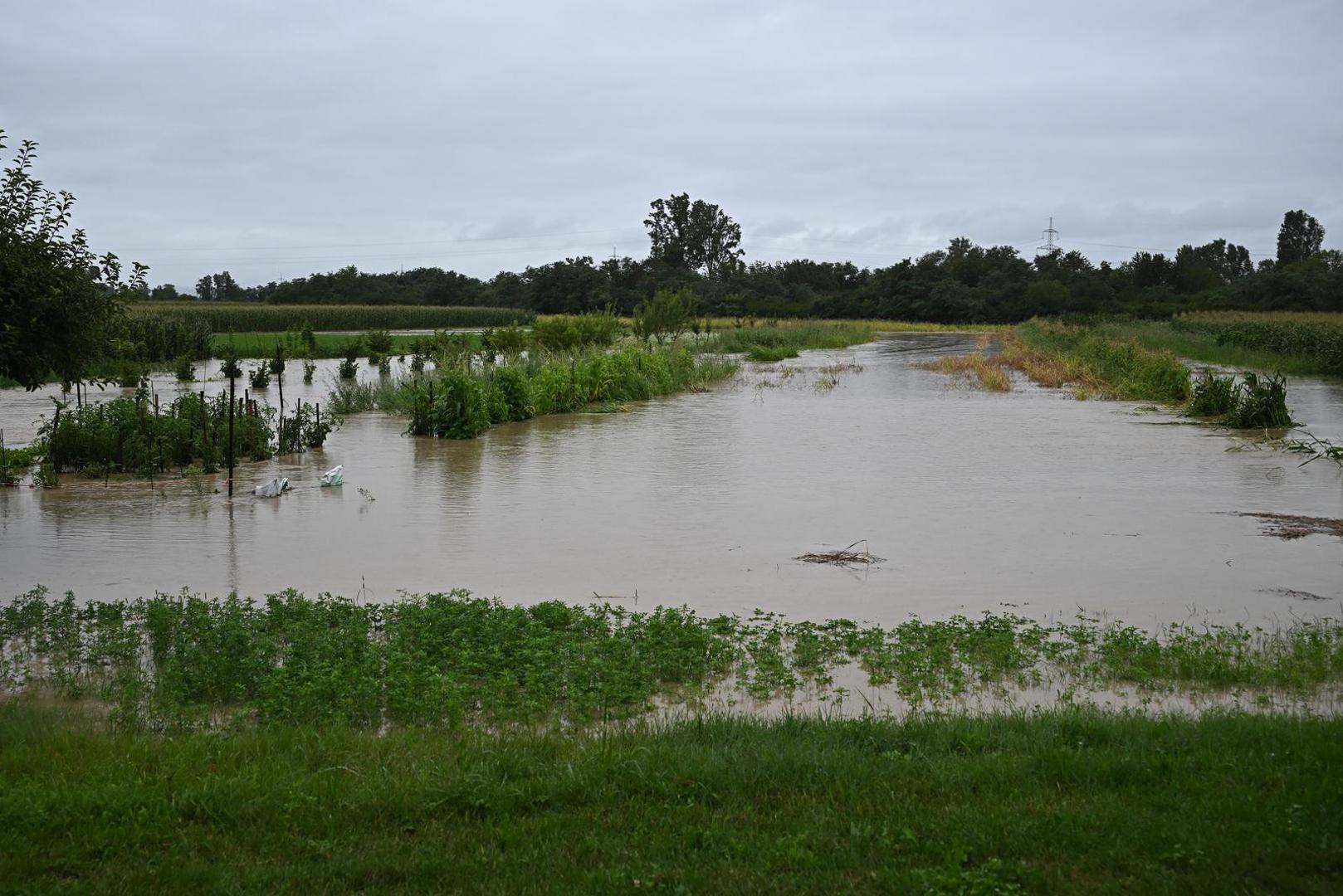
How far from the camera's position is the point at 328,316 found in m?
68.7

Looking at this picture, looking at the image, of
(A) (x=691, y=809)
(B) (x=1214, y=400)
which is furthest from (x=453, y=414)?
(A) (x=691, y=809)

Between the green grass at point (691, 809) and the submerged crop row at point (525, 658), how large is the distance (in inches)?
30.1

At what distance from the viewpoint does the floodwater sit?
9.44 metres

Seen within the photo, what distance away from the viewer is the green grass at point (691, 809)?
387 centimetres

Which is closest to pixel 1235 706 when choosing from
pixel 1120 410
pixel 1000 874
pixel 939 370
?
pixel 1000 874

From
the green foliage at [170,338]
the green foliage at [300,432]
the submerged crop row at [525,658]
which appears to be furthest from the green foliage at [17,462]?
the green foliage at [170,338]

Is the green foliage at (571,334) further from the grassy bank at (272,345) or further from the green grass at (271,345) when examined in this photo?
the green grass at (271,345)

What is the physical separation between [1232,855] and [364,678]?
14.1 ft

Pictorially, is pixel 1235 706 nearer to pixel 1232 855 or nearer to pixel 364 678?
pixel 1232 855

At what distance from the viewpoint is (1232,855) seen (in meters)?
3.89

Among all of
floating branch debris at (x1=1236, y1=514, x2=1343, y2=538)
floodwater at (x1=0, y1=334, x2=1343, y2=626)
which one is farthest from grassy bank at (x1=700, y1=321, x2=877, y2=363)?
floating branch debris at (x1=1236, y1=514, x2=1343, y2=538)

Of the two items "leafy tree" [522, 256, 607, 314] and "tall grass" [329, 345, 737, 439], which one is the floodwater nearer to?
"tall grass" [329, 345, 737, 439]

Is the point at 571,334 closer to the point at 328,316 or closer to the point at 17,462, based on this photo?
the point at 17,462

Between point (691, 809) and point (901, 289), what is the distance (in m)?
110
